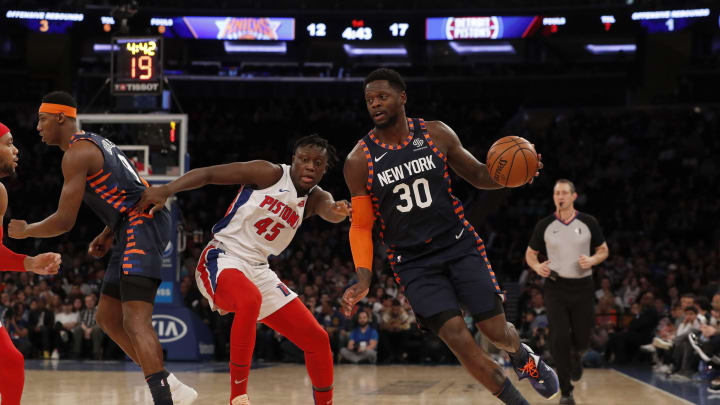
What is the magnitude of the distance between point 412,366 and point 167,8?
12.8 metres

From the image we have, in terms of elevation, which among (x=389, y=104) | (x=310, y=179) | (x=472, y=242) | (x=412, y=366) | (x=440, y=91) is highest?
(x=440, y=91)

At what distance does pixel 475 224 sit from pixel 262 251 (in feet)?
57.1

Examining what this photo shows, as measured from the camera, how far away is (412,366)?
13648mm

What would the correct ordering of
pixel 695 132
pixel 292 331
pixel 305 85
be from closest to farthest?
pixel 292 331 < pixel 695 132 < pixel 305 85

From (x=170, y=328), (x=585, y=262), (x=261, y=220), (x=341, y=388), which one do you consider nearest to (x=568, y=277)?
(x=585, y=262)

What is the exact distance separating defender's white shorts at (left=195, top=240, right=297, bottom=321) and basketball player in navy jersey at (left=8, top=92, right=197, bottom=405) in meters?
0.43

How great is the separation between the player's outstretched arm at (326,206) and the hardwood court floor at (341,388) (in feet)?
8.11

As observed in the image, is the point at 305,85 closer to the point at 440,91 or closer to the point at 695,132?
the point at 440,91

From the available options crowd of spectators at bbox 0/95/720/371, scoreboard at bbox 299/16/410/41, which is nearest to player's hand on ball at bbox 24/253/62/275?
crowd of spectators at bbox 0/95/720/371

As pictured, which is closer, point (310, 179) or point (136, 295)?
point (136, 295)

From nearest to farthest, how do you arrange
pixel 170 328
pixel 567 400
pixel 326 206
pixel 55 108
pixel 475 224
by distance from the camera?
pixel 55 108, pixel 326 206, pixel 567 400, pixel 170 328, pixel 475 224

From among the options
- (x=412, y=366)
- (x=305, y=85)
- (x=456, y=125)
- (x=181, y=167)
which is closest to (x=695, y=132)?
(x=456, y=125)

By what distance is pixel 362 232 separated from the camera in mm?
5191

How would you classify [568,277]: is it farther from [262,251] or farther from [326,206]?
[262,251]
